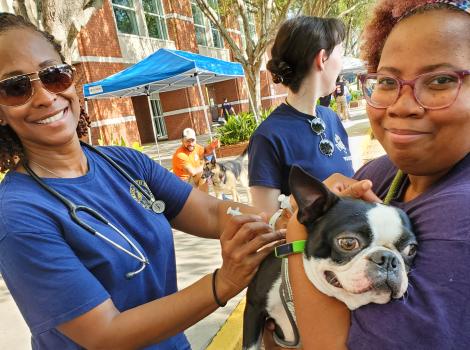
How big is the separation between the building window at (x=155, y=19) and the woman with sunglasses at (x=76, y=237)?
21875mm

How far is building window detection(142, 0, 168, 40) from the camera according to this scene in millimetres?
21703

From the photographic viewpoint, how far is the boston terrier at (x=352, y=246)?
116cm

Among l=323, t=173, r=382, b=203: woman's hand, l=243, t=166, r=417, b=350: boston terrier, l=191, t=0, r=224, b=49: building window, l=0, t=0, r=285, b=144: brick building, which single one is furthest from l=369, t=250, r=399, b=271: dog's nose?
l=191, t=0, r=224, b=49: building window

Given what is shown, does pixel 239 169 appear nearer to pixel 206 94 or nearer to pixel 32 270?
pixel 32 270

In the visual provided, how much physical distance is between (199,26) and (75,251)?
2730 centimetres

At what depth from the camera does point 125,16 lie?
66.2ft

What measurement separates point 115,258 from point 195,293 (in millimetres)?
329

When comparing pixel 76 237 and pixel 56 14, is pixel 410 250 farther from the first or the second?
pixel 56 14

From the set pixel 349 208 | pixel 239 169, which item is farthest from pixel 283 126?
pixel 239 169

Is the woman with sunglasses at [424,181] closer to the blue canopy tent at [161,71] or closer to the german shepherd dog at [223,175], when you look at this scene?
the german shepherd dog at [223,175]

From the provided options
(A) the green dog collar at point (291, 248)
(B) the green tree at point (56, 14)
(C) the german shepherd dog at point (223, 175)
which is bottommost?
(C) the german shepherd dog at point (223, 175)

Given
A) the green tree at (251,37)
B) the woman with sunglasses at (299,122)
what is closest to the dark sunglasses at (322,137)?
the woman with sunglasses at (299,122)

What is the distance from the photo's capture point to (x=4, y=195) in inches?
53.2

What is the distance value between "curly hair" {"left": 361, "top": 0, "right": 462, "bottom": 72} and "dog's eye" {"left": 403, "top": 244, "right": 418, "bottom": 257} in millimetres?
700
